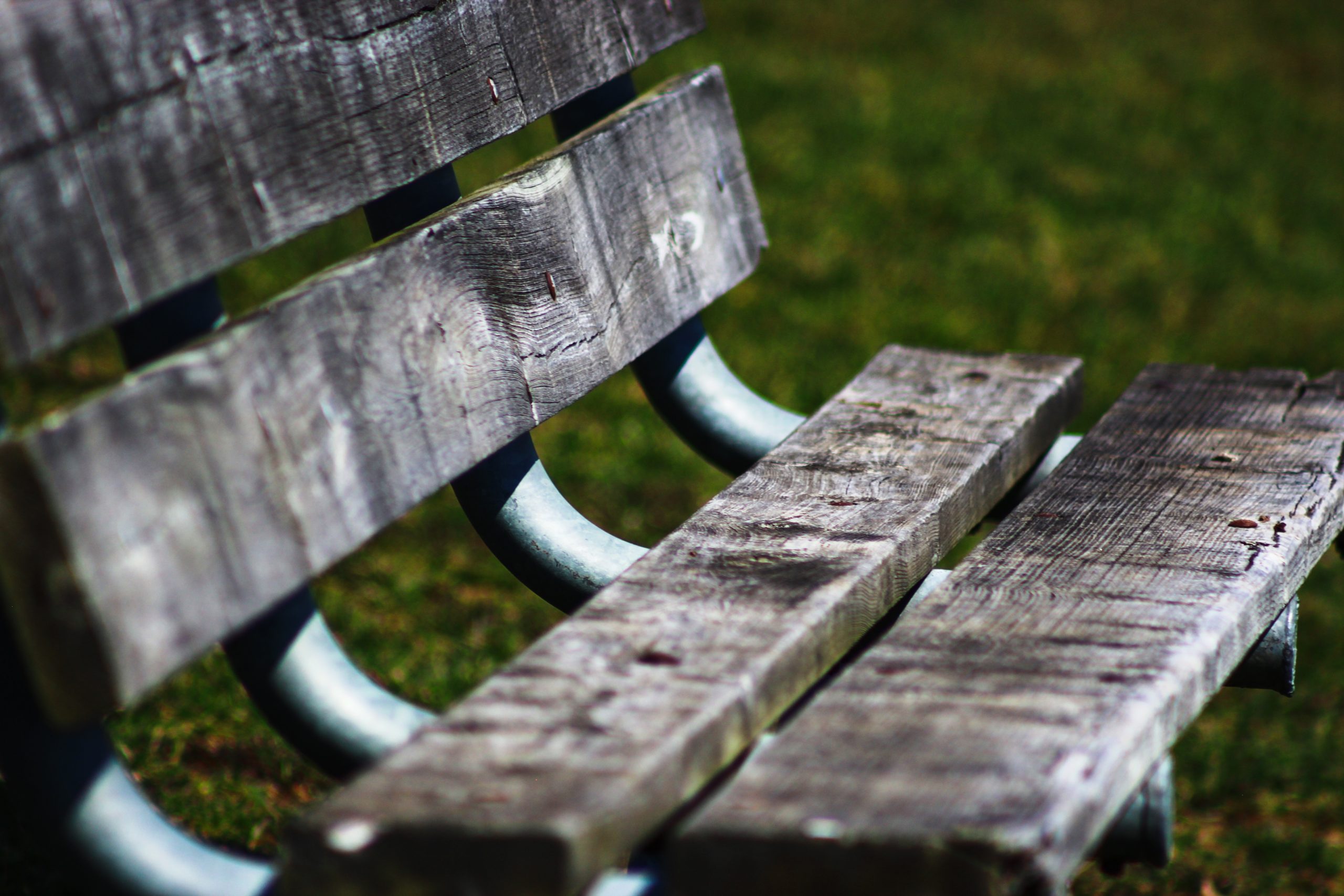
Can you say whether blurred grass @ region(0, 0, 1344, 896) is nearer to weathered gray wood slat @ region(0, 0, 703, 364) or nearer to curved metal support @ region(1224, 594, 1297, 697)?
curved metal support @ region(1224, 594, 1297, 697)

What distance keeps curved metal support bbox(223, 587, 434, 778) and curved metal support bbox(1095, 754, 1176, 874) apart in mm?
592

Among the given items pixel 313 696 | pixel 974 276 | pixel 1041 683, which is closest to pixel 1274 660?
pixel 1041 683

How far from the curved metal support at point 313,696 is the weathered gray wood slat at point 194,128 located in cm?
30

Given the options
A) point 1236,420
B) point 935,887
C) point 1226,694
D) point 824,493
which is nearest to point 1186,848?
point 1226,694

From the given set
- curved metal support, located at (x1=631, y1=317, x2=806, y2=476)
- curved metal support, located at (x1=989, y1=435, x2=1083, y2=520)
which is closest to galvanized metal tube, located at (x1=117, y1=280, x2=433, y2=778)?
curved metal support, located at (x1=631, y1=317, x2=806, y2=476)

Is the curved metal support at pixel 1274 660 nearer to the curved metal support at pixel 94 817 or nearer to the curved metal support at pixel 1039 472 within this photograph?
the curved metal support at pixel 1039 472

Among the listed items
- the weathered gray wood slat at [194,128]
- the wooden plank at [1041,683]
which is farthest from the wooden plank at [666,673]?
the weathered gray wood slat at [194,128]

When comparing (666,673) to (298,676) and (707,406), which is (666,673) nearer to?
(298,676)

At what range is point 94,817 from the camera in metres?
1.03

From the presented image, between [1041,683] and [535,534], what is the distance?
63cm

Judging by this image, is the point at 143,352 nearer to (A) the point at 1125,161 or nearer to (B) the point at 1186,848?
(B) the point at 1186,848

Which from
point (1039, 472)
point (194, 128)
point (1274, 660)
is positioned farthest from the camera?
point (1039, 472)

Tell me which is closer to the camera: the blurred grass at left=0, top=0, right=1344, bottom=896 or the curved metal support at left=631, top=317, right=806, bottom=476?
the curved metal support at left=631, top=317, right=806, bottom=476

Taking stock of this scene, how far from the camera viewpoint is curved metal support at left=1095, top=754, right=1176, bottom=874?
1176 mm
